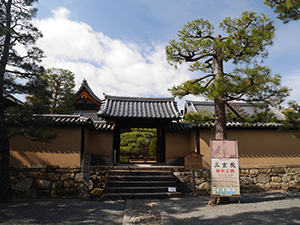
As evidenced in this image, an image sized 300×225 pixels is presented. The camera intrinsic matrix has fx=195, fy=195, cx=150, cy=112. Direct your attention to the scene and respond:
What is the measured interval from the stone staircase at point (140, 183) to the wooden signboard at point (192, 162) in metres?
0.88

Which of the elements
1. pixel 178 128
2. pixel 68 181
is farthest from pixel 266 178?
pixel 68 181

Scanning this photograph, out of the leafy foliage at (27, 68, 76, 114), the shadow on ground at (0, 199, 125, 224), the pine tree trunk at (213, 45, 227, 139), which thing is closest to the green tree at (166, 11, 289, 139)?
the pine tree trunk at (213, 45, 227, 139)

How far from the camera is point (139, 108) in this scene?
10961 mm

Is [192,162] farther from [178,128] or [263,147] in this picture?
[263,147]

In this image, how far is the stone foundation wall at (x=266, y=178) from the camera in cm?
871

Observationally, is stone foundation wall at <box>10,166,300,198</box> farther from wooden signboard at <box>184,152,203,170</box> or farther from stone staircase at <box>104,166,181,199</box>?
wooden signboard at <box>184,152,203,170</box>

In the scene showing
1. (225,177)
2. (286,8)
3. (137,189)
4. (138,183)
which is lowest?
(137,189)

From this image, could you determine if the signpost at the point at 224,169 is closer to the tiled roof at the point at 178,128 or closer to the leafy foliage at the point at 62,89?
the tiled roof at the point at 178,128

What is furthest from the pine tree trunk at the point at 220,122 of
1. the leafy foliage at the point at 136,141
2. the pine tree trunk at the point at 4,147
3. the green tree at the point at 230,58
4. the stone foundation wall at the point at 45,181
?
the leafy foliage at the point at 136,141

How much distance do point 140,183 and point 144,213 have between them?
2429mm

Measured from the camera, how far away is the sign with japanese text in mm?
6145

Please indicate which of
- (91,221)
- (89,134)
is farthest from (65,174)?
(91,221)

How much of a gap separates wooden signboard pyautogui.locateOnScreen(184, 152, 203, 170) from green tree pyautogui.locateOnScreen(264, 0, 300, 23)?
18.4 feet

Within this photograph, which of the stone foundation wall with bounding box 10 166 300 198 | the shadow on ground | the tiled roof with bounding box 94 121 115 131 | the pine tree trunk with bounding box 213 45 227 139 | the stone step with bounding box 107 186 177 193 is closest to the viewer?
the shadow on ground
